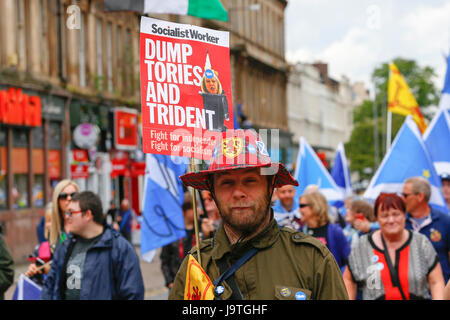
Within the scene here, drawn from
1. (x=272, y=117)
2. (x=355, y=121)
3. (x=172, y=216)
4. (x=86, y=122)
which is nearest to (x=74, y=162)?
(x=86, y=122)

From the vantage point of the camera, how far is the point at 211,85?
3697 mm

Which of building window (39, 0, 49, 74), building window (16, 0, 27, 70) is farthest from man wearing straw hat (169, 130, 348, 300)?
building window (39, 0, 49, 74)

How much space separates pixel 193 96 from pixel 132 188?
26.9 metres

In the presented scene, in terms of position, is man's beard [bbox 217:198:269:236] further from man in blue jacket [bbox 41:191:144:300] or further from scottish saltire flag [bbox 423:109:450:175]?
scottish saltire flag [bbox 423:109:450:175]

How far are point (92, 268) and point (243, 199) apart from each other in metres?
2.68

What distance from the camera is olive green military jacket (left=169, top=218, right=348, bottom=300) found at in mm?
3021

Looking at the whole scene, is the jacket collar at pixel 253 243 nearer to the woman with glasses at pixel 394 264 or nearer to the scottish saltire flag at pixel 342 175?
the woman with glasses at pixel 394 264

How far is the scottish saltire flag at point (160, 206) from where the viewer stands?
891 centimetres

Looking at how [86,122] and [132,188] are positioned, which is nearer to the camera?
[86,122]

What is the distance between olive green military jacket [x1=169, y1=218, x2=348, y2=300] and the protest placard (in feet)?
1.71

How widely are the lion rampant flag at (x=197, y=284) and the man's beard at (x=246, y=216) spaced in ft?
0.70

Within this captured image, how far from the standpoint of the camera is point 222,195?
128 inches

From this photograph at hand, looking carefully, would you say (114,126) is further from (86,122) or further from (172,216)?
(172,216)

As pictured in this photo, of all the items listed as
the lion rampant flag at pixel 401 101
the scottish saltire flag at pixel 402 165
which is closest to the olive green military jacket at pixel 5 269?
the scottish saltire flag at pixel 402 165
